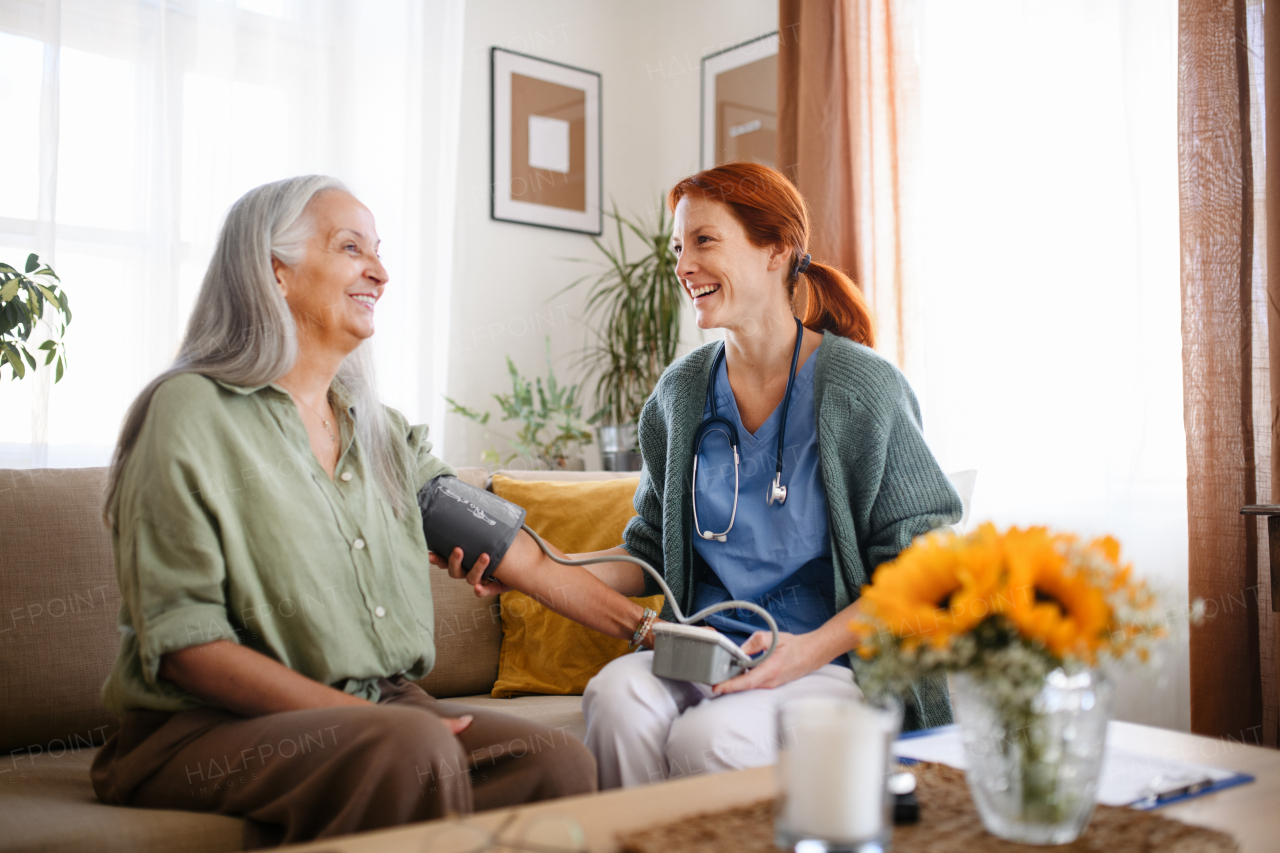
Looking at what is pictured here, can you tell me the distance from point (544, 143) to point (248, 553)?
2699 millimetres

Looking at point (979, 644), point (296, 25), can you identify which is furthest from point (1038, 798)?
point (296, 25)

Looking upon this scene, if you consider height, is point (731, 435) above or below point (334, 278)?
below

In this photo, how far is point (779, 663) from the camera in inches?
57.9

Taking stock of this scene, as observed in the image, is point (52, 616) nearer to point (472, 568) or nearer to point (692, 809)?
point (472, 568)

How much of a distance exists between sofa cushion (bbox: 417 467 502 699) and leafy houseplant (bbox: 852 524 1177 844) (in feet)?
4.23

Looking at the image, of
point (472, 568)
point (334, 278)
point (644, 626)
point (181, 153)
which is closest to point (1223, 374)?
point (644, 626)

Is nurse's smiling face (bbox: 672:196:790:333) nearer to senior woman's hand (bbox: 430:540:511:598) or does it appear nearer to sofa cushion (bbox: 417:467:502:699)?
senior woman's hand (bbox: 430:540:511:598)

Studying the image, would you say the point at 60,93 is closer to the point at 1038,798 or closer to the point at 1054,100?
the point at 1054,100

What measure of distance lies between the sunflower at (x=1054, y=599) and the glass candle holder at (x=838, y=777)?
0.14m

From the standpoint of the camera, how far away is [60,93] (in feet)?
8.79

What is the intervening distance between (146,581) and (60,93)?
211cm

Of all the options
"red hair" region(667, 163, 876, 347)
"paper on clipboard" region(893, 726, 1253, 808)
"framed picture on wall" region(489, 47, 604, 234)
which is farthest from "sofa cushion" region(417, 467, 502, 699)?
"framed picture on wall" region(489, 47, 604, 234)

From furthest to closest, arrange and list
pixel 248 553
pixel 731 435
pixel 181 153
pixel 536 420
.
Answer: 1. pixel 536 420
2. pixel 181 153
3. pixel 731 435
4. pixel 248 553

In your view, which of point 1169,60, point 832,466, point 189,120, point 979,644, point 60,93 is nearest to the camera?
point 979,644
